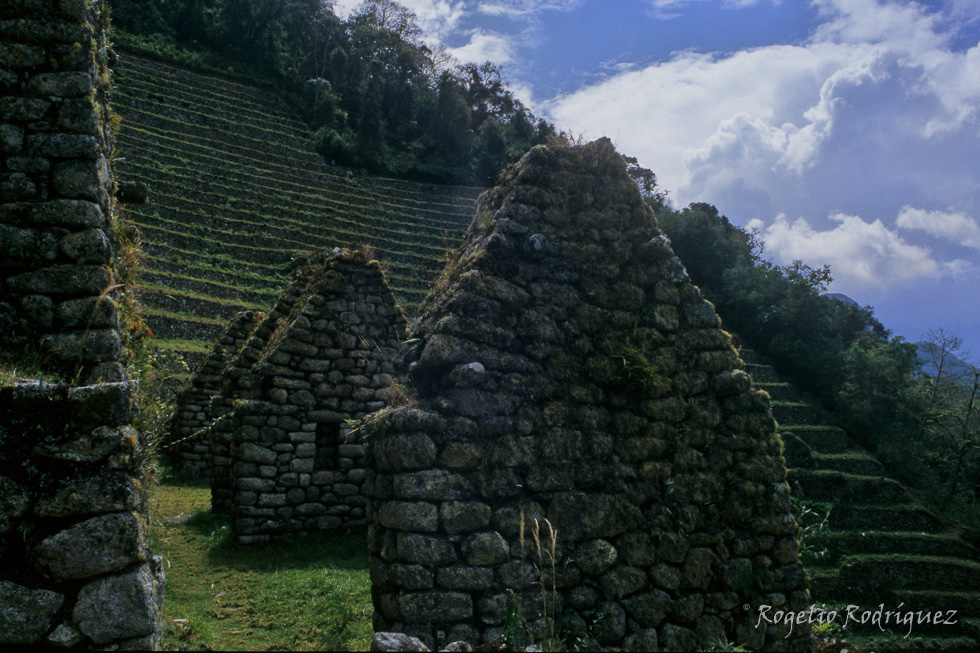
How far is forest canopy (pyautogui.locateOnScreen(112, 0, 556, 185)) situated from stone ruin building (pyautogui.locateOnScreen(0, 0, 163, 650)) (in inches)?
1591

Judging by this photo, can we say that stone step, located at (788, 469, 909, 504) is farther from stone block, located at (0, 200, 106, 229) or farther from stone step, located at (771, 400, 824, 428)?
stone block, located at (0, 200, 106, 229)

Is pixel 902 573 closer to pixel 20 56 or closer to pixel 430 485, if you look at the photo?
pixel 430 485

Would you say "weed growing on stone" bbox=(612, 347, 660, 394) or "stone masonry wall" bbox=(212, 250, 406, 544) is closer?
"weed growing on stone" bbox=(612, 347, 660, 394)

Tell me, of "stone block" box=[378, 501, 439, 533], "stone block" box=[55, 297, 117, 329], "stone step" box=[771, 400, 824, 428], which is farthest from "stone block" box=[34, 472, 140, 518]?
"stone step" box=[771, 400, 824, 428]

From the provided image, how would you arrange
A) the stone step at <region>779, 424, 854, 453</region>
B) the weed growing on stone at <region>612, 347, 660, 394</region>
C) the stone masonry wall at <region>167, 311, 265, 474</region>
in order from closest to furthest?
1. the weed growing on stone at <region>612, 347, 660, 394</region>
2. the stone masonry wall at <region>167, 311, 265, 474</region>
3. the stone step at <region>779, 424, 854, 453</region>

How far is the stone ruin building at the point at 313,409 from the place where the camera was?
7477mm

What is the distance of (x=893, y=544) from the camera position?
16453mm

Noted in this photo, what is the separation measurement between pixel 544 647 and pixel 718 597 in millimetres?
1590

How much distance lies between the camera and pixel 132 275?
174 inches

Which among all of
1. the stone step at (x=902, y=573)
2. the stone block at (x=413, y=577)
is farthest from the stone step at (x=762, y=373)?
the stone block at (x=413, y=577)

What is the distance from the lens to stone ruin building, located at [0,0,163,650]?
2195 mm

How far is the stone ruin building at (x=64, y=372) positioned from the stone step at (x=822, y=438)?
861 inches

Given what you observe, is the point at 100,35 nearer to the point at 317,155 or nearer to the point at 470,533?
the point at 470,533

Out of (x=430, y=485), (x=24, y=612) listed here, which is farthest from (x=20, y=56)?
(x=430, y=485)
